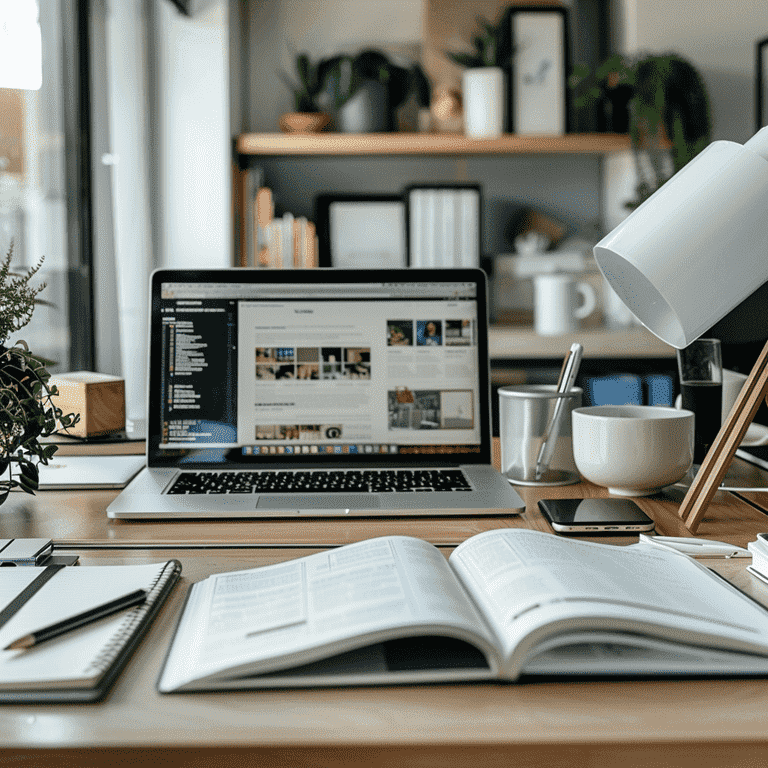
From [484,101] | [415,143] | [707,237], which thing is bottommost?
[707,237]

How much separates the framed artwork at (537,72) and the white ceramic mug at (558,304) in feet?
1.66

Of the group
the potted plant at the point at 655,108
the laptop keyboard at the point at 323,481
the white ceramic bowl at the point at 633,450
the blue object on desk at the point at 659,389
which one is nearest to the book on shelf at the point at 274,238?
the potted plant at the point at 655,108

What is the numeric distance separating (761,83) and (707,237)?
2.26m

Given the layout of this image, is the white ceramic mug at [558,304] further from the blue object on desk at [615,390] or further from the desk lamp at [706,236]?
the desk lamp at [706,236]

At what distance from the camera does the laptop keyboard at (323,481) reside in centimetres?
97

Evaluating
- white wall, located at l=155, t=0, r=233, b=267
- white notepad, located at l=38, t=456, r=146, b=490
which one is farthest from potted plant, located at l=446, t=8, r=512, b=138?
white notepad, located at l=38, t=456, r=146, b=490

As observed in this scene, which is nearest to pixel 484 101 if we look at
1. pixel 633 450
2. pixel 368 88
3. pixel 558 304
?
pixel 368 88

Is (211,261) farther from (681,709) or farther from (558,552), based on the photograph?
(681,709)

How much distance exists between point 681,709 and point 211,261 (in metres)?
2.32

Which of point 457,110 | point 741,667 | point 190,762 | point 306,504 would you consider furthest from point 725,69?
point 190,762

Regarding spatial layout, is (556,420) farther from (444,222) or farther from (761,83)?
(761,83)

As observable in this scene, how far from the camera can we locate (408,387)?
1090mm

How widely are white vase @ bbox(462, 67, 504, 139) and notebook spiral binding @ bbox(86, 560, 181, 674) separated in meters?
2.13

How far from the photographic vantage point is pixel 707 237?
0.71 metres
